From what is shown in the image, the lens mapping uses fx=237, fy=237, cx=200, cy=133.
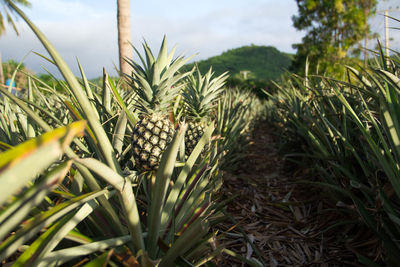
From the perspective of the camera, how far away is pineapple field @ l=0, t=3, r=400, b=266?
0.50 m

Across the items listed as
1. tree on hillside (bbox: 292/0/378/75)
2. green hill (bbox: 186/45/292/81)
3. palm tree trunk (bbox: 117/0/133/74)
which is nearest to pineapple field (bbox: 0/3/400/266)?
palm tree trunk (bbox: 117/0/133/74)

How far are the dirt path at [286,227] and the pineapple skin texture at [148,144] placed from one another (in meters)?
0.41

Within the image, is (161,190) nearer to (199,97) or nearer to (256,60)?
(199,97)

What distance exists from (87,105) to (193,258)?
0.56 m

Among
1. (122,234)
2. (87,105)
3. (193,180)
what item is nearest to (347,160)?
(193,180)

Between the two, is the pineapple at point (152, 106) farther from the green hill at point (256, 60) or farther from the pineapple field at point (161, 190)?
the green hill at point (256, 60)

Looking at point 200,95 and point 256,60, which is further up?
point 256,60

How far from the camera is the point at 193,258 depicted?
0.76 meters

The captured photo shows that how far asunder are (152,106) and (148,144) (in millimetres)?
279

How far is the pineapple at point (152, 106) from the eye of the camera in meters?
0.94

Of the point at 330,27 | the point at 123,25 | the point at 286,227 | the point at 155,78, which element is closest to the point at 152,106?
the point at 155,78

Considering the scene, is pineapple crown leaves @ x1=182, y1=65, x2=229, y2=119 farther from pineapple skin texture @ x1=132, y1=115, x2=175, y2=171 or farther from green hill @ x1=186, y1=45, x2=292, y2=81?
green hill @ x1=186, y1=45, x2=292, y2=81

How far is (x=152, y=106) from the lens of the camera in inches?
45.3

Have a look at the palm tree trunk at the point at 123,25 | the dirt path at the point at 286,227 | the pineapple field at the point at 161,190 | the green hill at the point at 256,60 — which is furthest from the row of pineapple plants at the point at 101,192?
the green hill at the point at 256,60
